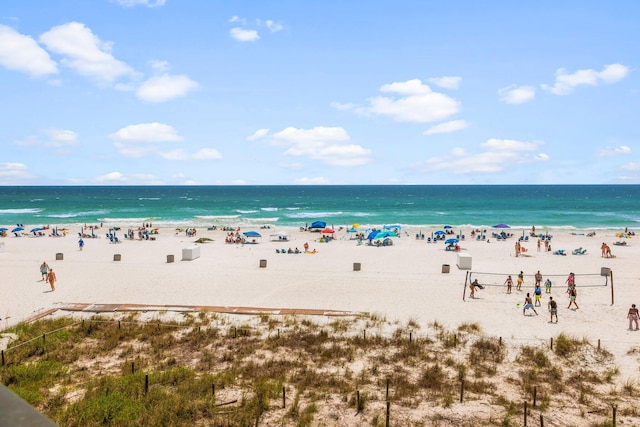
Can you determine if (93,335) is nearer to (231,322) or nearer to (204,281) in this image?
(231,322)

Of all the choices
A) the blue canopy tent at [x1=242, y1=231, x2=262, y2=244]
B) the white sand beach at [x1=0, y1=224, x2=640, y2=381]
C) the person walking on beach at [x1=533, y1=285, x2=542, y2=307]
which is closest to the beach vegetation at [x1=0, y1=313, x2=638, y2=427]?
the white sand beach at [x1=0, y1=224, x2=640, y2=381]

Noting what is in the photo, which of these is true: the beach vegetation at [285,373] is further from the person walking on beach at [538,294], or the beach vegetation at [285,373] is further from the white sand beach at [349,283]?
the person walking on beach at [538,294]

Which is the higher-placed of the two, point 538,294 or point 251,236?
point 251,236

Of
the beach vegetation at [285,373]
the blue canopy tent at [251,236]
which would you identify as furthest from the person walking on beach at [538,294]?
the blue canopy tent at [251,236]

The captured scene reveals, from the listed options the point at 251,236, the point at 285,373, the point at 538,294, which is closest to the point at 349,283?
the point at 538,294

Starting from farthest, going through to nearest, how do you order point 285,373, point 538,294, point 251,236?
1. point 251,236
2. point 538,294
3. point 285,373

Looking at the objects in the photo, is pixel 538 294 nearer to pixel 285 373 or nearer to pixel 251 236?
pixel 285 373

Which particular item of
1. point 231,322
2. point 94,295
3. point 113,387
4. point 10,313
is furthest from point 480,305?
point 10,313
